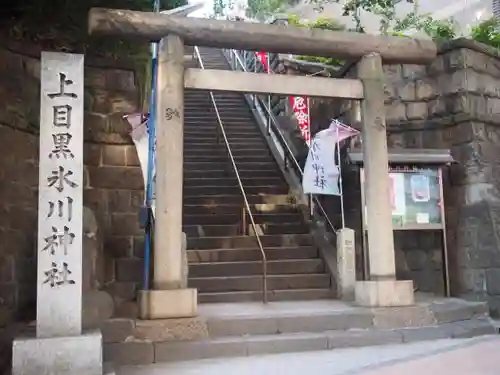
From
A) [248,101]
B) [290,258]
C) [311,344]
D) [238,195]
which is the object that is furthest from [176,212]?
[248,101]

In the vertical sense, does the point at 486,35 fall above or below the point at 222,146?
above

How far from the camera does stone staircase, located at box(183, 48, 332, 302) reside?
920cm

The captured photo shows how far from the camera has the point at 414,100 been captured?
1070 cm

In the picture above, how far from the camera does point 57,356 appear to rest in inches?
203

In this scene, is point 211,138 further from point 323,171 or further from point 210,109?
point 323,171

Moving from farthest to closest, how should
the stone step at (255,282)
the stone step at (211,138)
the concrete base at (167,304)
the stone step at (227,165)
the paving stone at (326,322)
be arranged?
the stone step at (211,138) < the stone step at (227,165) < the stone step at (255,282) < the paving stone at (326,322) < the concrete base at (167,304)

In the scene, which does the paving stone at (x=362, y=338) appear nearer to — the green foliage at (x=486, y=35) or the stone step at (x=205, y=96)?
the green foliage at (x=486, y=35)

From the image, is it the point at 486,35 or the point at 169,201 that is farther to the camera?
the point at 486,35

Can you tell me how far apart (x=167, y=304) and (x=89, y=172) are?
3.78 metres

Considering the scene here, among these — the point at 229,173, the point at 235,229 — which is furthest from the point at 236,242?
the point at 229,173

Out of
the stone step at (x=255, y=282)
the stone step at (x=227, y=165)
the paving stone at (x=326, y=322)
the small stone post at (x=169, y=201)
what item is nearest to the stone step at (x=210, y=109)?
the stone step at (x=227, y=165)

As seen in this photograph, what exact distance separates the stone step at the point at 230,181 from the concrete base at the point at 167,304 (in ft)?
17.0

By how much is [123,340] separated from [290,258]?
4173 millimetres

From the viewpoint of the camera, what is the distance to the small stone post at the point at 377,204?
8.04m
